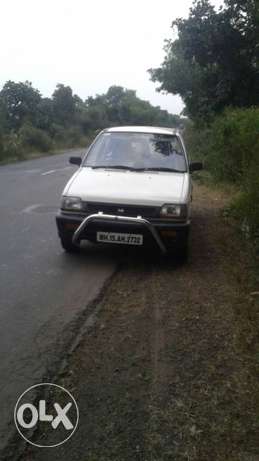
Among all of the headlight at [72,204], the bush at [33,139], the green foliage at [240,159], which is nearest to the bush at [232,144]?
the green foliage at [240,159]

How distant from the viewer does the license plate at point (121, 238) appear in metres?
5.84

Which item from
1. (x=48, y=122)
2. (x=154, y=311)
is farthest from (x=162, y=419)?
(x=48, y=122)

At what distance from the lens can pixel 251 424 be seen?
2.88 m

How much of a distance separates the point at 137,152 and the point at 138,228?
171 centimetres

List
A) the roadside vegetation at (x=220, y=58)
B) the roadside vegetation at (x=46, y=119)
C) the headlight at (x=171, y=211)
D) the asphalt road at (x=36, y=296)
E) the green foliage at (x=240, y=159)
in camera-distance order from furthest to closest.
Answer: the roadside vegetation at (x=46, y=119), the roadside vegetation at (x=220, y=58), the green foliage at (x=240, y=159), the headlight at (x=171, y=211), the asphalt road at (x=36, y=296)

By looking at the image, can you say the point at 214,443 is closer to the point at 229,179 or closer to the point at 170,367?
the point at 170,367

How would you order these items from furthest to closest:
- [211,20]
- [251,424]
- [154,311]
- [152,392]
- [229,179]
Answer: [211,20] < [229,179] < [154,311] < [152,392] < [251,424]

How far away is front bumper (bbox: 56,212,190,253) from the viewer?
227 inches

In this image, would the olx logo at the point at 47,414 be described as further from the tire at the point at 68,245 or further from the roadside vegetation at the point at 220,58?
the roadside vegetation at the point at 220,58

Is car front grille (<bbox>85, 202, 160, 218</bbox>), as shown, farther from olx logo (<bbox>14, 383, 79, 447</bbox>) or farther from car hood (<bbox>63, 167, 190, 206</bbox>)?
olx logo (<bbox>14, 383, 79, 447</bbox>)

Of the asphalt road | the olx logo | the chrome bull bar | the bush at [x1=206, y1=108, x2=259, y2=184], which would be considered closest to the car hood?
the chrome bull bar

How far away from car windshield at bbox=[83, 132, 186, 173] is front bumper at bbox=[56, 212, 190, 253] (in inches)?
48.1

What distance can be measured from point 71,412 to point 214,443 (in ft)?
2.84

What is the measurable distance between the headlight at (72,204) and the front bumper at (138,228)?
0.11 m
